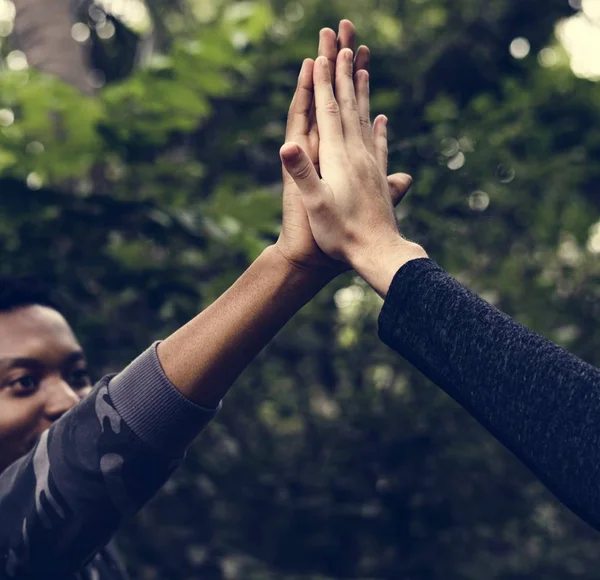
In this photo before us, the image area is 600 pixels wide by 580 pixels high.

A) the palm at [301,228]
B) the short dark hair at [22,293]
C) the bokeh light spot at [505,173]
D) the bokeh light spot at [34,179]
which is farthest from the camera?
the bokeh light spot at [505,173]

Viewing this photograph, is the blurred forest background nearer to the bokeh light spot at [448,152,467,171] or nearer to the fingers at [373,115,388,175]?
the bokeh light spot at [448,152,467,171]

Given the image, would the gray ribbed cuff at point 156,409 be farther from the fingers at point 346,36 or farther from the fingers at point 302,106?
the fingers at point 346,36

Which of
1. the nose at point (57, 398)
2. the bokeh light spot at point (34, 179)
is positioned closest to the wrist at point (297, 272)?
the nose at point (57, 398)

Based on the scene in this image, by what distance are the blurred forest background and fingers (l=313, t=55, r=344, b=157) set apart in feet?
3.38

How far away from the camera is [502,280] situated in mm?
4391

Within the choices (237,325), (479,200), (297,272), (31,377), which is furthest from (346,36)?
(479,200)

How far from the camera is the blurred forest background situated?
2666mm

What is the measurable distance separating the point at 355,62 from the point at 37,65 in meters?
2.45

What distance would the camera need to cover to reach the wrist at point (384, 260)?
1.36 metres

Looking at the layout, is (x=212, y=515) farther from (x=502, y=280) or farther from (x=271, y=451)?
(x=502, y=280)

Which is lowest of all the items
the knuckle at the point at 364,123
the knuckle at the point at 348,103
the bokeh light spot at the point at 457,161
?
the knuckle at the point at 348,103

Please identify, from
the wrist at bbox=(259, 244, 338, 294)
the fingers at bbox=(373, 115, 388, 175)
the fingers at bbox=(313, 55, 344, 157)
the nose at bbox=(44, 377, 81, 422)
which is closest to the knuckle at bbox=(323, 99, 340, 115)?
the fingers at bbox=(313, 55, 344, 157)

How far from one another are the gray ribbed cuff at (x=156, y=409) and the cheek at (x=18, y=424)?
426mm

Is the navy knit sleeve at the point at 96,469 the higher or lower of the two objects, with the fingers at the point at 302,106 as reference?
lower
